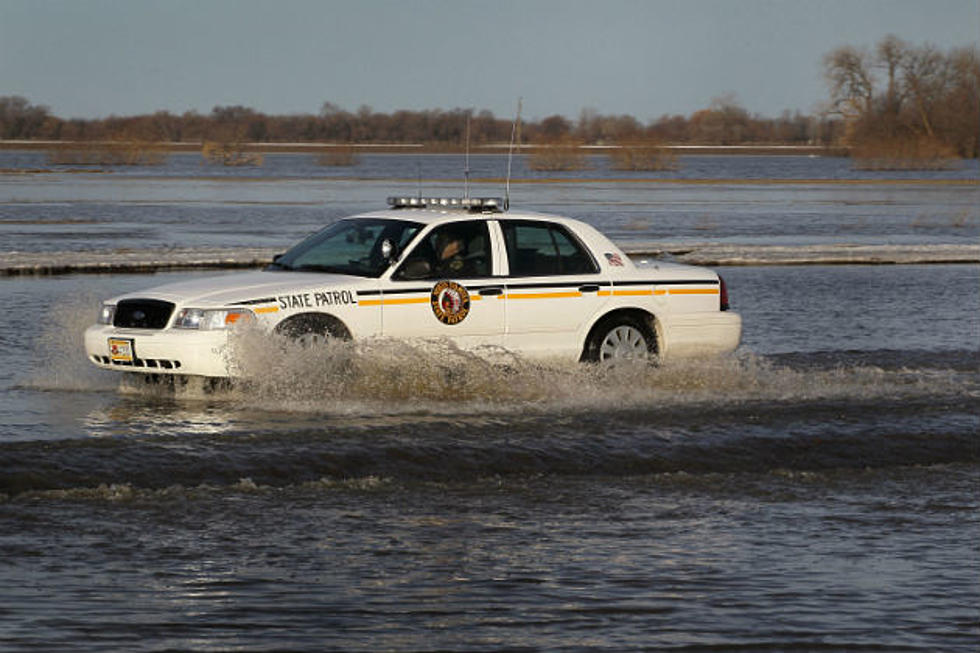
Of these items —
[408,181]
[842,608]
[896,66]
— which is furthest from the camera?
[896,66]

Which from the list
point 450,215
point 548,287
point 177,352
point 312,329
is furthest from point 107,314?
point 548,287

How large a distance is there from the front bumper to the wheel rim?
10.6ft

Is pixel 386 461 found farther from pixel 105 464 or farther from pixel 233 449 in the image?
pixel 105 464

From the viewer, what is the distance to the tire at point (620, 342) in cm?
1339

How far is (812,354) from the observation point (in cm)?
1616

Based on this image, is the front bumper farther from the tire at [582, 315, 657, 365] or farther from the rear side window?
the tire at [582, 315, 657, 365]

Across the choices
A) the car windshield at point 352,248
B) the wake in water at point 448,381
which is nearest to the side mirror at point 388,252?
the car windshield at point 352,248

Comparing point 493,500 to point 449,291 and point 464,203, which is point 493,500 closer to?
point 449,291

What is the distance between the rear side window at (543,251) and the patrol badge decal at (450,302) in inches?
20.7

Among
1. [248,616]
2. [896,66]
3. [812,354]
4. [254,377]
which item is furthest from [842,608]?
[896,66]

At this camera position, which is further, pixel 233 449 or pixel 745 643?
pixel 233 449

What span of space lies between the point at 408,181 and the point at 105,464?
2630 inches

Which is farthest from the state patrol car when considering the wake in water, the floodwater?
the floodwater

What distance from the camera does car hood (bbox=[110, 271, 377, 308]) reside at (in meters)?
12.1
